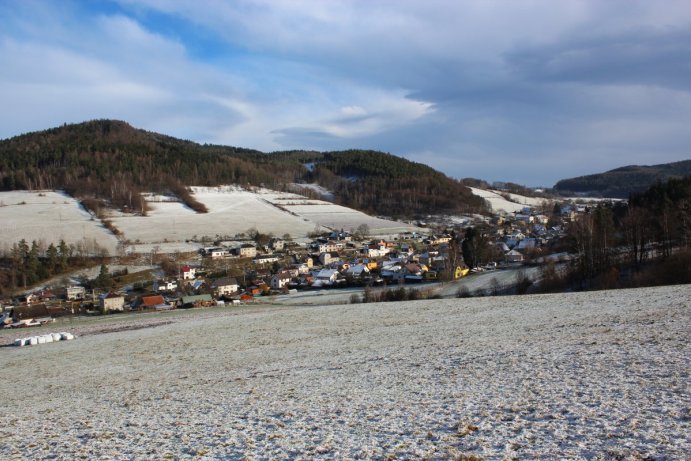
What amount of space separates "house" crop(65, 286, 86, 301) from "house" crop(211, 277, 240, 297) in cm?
1713

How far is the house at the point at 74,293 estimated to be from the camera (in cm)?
5859

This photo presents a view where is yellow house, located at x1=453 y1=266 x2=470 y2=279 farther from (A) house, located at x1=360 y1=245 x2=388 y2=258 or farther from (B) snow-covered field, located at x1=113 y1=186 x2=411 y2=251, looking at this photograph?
(B) snow-covered field, located at x1=113 y1=186 x2=411 y2=251

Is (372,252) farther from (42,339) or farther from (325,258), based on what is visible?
(42,339)

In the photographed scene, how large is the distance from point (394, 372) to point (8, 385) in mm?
14371

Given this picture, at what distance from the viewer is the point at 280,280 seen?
65.1 metres

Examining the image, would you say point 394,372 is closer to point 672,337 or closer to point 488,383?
point 488,383

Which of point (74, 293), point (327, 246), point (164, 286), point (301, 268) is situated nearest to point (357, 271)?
point (301, 268)

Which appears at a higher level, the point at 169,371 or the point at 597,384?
the point at 597,384

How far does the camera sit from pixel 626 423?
699 centimetres

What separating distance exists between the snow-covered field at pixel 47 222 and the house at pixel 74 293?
23537mm

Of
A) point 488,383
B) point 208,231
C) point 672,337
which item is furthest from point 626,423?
point 208,231

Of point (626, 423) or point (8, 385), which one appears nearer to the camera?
point (626, 423)

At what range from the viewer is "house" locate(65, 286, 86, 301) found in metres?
58.6

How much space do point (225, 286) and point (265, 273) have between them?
42.9ft
